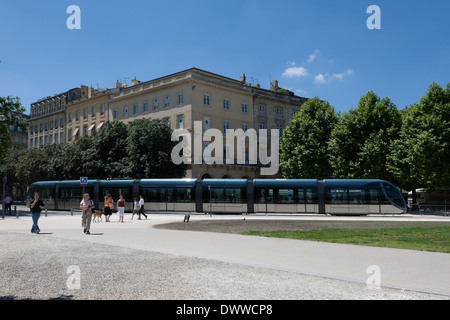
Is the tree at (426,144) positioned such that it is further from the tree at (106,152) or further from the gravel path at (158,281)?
the gravel path at (158,281)

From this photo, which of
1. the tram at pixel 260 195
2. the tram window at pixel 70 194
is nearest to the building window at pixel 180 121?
the tram at pixel 260 195

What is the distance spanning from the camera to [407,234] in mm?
15461

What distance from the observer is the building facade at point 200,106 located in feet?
154

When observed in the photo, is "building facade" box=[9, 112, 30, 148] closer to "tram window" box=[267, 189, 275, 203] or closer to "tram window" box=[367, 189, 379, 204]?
"tram window" box=[267, 189, 275, 203]

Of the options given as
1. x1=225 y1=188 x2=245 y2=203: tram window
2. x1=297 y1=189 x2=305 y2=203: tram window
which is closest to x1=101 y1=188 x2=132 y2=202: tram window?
x1=225 y1=188 x2=245 y2=203: tram window

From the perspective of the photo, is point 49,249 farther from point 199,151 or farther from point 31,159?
point 31,159

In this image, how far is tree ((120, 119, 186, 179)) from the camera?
1592 inches

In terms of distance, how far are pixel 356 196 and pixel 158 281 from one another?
24009mm

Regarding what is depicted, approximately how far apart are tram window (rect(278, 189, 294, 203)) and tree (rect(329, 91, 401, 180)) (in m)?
9.31

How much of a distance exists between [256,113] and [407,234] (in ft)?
131

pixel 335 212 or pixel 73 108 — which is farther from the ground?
pixel 73 108

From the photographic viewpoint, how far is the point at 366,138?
120ft

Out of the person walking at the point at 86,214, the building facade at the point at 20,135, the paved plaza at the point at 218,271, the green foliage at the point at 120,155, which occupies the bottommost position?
the paved plaza at the point at 218,271
